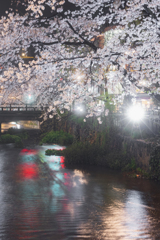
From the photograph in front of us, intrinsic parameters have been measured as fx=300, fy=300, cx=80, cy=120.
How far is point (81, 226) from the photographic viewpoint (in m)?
7.97

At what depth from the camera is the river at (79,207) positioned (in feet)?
24.7

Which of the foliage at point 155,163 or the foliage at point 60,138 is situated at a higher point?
the foliage at point 155,163

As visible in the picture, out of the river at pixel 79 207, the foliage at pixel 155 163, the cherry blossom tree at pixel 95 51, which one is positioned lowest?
the river at pixel 79 207

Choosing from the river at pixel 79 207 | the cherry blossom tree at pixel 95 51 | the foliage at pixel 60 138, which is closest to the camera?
the river at pixel 79 207

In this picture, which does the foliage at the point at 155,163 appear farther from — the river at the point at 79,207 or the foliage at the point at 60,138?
the foliage at the point at 60,138

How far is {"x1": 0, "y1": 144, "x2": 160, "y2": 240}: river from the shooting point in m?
7.54

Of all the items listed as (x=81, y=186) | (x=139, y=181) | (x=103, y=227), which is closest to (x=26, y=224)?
(x=103, y=227)

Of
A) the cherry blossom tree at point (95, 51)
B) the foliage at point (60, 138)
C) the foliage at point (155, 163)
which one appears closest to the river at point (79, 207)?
the foliage at point (155, 163)

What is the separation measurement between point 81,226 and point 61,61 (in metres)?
7.55

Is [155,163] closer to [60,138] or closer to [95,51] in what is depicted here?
[95,51]

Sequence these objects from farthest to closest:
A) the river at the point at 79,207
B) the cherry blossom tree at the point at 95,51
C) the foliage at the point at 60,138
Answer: the foliage at the point at 60,138
the cherry blossom tree at the point at 95,51
the river at the point at 79,207

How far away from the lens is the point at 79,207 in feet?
32.4

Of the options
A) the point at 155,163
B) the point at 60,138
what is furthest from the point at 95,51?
the point at 60,138

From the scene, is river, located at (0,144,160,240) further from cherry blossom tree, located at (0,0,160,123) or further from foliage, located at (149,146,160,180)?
cherry blossom tree, located at (0,0,160,123)
